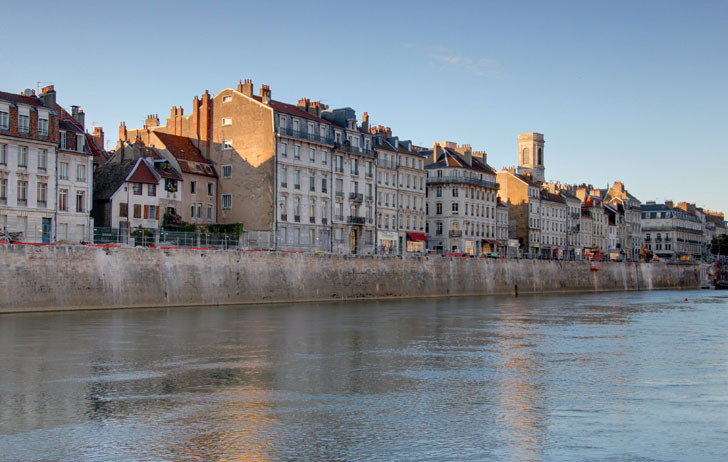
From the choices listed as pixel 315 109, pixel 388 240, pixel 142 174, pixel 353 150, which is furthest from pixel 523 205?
pixel 142 174

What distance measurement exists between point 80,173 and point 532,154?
271 feet

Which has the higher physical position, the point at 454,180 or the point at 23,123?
the point at 454,180

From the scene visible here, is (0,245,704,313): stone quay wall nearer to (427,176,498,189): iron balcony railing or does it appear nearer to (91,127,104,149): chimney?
(427,176,498,189): iron balcony railing

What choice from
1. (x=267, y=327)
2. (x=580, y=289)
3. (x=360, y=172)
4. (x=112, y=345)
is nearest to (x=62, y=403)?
(x=112, y=345)

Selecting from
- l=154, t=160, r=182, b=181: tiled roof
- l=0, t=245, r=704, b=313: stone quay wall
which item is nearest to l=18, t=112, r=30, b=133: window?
l=0, t=245, r=704, b=313: stone quay wall

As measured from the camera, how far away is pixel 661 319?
43375 millimetres

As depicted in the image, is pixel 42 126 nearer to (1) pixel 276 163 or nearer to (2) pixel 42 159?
(2) pixel 42 159

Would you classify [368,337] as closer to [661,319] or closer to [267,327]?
[267,327]

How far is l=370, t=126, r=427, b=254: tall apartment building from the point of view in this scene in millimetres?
77812

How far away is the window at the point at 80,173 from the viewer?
50781mm

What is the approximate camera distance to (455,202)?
89.6 meters

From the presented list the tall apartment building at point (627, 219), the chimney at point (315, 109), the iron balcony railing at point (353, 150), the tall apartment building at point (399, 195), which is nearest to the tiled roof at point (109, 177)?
the chimney at point (315, 109)

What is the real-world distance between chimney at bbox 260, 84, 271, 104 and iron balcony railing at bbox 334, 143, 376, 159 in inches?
293

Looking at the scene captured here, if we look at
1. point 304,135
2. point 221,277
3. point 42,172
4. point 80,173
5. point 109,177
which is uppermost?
point 304,135
